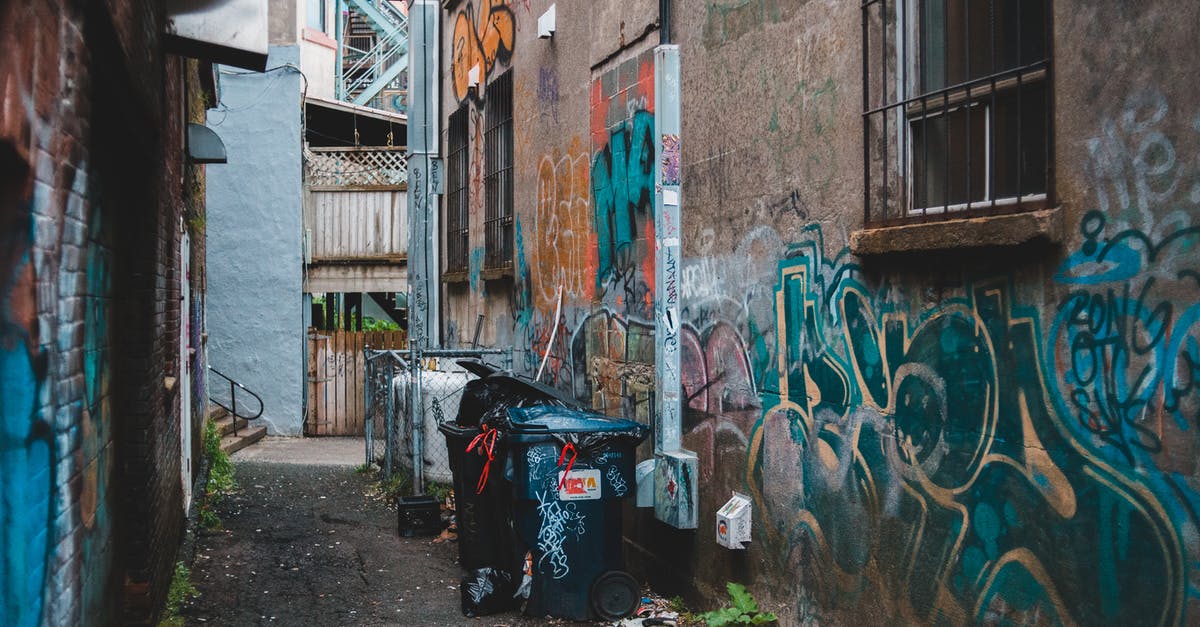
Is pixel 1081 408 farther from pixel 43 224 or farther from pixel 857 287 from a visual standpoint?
pixel 43 224

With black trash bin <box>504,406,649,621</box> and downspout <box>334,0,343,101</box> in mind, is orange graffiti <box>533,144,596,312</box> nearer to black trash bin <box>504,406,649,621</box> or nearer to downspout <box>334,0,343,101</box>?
black trash bin <box>504,406,649,621</box>

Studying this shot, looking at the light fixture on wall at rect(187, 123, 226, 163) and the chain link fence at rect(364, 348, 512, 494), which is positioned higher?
the light fixture on wall at rect(187, 123, 226, 163)

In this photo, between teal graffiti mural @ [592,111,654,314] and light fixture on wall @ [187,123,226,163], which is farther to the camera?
light fixture on wall @ [187,123,226,163]

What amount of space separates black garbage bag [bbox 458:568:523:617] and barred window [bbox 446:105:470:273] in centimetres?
619

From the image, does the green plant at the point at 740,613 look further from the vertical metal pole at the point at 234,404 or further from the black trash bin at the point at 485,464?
the vertical metal pole at the point at 234,404

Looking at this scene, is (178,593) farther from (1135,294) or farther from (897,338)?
(1135,294)

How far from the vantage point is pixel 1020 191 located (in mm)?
3906

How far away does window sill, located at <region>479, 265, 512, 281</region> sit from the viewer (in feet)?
34.7

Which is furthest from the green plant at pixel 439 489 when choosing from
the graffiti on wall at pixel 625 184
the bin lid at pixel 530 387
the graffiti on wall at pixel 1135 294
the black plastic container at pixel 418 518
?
the graffiti on wall at pixel 1135 294

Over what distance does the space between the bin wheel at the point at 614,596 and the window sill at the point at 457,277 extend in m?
6.36

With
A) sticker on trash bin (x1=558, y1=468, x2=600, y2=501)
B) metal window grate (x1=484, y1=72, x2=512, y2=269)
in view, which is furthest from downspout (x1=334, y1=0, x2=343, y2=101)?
sticker on trash bin (x1=558, y1=468, x2=600, y2=501)

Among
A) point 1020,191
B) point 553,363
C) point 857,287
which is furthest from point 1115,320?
point 553,363

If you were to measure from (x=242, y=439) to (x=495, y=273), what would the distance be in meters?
6.35

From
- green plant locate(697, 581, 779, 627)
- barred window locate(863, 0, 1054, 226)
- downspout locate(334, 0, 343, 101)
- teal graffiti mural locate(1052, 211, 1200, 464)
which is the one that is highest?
downspout locate(334, 0, 343, 101)
